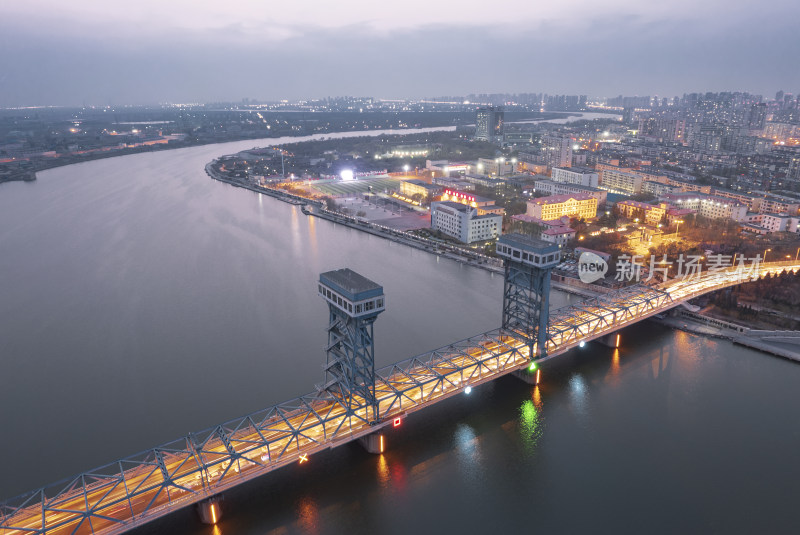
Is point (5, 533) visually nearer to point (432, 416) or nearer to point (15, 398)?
point (15, 398)

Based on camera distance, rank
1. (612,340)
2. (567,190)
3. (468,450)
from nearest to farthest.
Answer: (468,450), (612,340), (567,190)

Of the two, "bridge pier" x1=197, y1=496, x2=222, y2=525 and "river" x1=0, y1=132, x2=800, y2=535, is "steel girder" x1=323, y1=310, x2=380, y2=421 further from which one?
"bridge pier" x1=197, y1=496, x2=222, y2=525

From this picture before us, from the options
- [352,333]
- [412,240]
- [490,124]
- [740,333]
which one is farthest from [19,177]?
[740,333]

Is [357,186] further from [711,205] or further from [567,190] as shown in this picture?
[711,205]

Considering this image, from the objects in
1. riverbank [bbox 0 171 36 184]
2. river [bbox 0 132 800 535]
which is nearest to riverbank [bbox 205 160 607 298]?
river [bbox 0 132 800 535]

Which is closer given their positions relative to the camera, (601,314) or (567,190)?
(601,314)

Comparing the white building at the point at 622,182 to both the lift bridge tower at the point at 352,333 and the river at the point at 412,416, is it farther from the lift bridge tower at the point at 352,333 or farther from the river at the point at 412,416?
the lift bridge tower at the point at 352,333

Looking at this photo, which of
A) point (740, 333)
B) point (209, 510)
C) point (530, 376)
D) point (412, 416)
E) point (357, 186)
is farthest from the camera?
point (357, 186)
